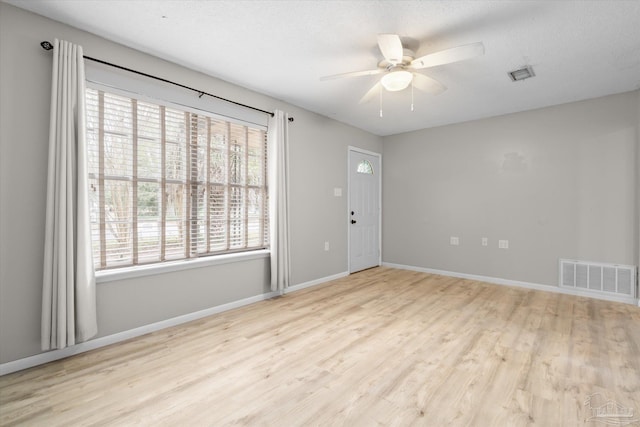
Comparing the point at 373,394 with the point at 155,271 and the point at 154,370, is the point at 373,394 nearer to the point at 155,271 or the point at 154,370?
the point at 154,370

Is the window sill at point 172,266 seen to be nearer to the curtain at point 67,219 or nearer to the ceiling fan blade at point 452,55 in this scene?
the curtain at point 67,219

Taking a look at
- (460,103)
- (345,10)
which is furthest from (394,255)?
(345,10)

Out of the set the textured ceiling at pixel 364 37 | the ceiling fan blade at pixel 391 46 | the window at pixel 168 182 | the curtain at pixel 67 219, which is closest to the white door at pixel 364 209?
the textured ceiling at pixel 364 37

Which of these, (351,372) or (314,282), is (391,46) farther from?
(314,282)

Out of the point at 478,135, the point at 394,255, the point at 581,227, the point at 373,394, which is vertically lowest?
the point at 373,394

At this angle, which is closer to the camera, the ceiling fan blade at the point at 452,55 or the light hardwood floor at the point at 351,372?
the light hardwood floor at the point at 351,372

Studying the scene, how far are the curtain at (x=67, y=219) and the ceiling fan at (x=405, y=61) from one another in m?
2.12

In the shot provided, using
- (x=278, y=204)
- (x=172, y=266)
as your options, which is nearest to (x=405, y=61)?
(x=278, y=204)

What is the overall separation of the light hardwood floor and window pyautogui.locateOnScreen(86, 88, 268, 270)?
850 mm

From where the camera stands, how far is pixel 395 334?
275 cm

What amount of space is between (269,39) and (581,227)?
14.7 ft

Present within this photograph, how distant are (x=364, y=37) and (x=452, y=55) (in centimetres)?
74

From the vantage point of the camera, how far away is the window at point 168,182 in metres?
2.56

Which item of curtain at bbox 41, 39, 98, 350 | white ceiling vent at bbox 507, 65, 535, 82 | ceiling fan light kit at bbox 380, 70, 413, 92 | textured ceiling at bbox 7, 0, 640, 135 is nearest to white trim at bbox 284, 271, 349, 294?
curtain at bbox 41, 39, 98, 350
